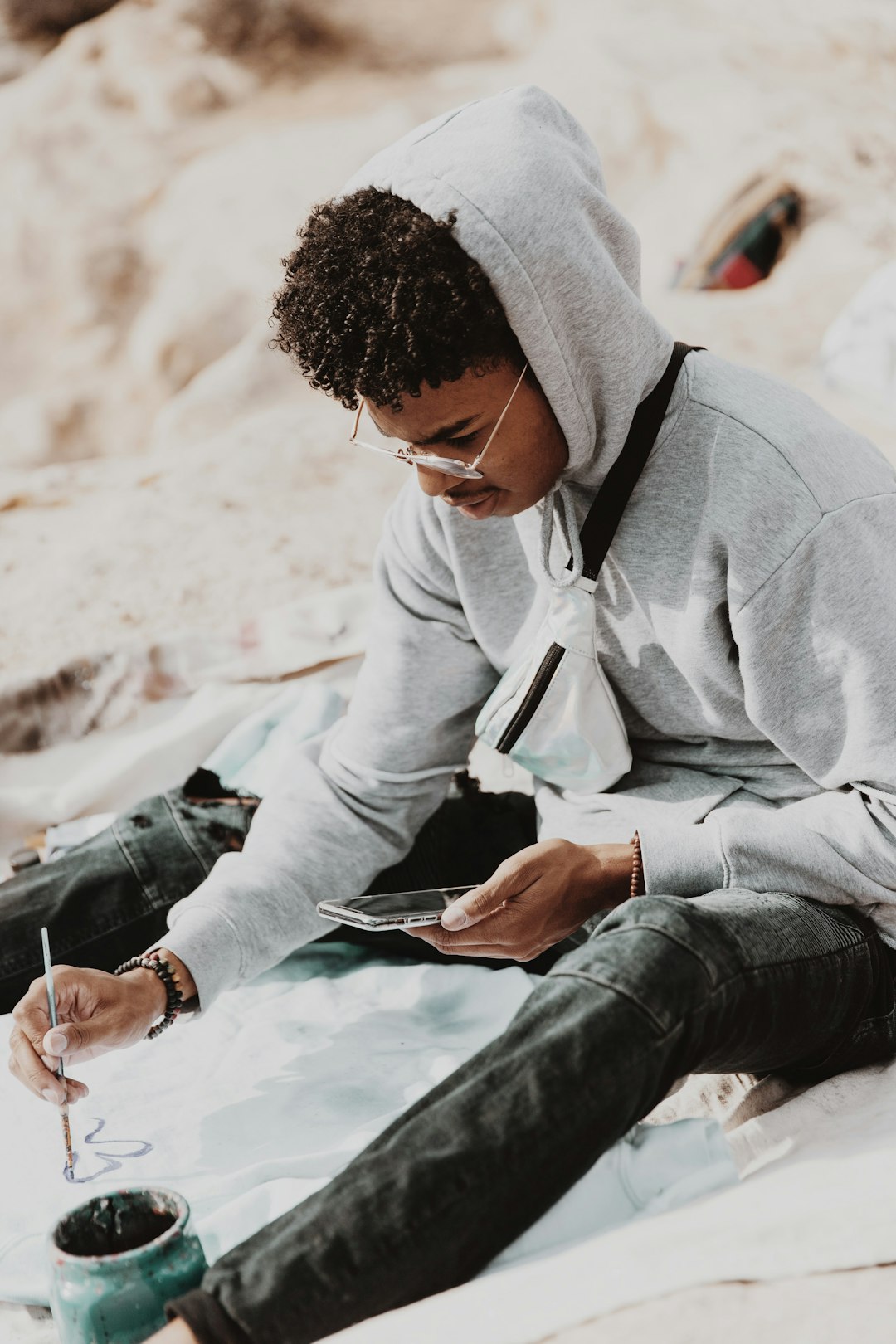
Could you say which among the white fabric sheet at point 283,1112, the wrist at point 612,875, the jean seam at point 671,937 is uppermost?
the jean seam at point 671,937

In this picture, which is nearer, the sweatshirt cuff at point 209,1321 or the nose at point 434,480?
the sweatshirt cuff at point 209,1321

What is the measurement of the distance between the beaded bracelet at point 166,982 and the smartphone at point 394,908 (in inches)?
7.7

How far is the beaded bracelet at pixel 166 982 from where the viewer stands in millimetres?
1309

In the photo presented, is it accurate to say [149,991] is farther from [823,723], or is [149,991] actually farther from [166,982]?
[823,723]

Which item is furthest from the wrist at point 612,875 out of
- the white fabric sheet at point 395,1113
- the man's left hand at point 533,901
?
the white fabric sheet at point 395,1113

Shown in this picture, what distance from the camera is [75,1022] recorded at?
4.06 ft

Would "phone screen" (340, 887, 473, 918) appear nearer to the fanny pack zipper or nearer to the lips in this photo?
the fanny pack zipper

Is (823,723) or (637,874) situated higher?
(823,723)

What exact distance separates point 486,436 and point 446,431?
43 mm

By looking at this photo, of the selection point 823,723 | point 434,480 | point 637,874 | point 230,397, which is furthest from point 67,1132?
point 230,397

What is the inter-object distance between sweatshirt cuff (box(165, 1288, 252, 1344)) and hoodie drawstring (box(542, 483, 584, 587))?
759mm

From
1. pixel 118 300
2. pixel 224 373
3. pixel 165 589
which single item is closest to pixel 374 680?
pixel 165 589

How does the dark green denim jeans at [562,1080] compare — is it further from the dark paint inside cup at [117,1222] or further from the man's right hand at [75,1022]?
the man's right hand at [75,1022]

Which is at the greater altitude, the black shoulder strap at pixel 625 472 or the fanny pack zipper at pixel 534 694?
the black shoulder strap at pixel 625 472
